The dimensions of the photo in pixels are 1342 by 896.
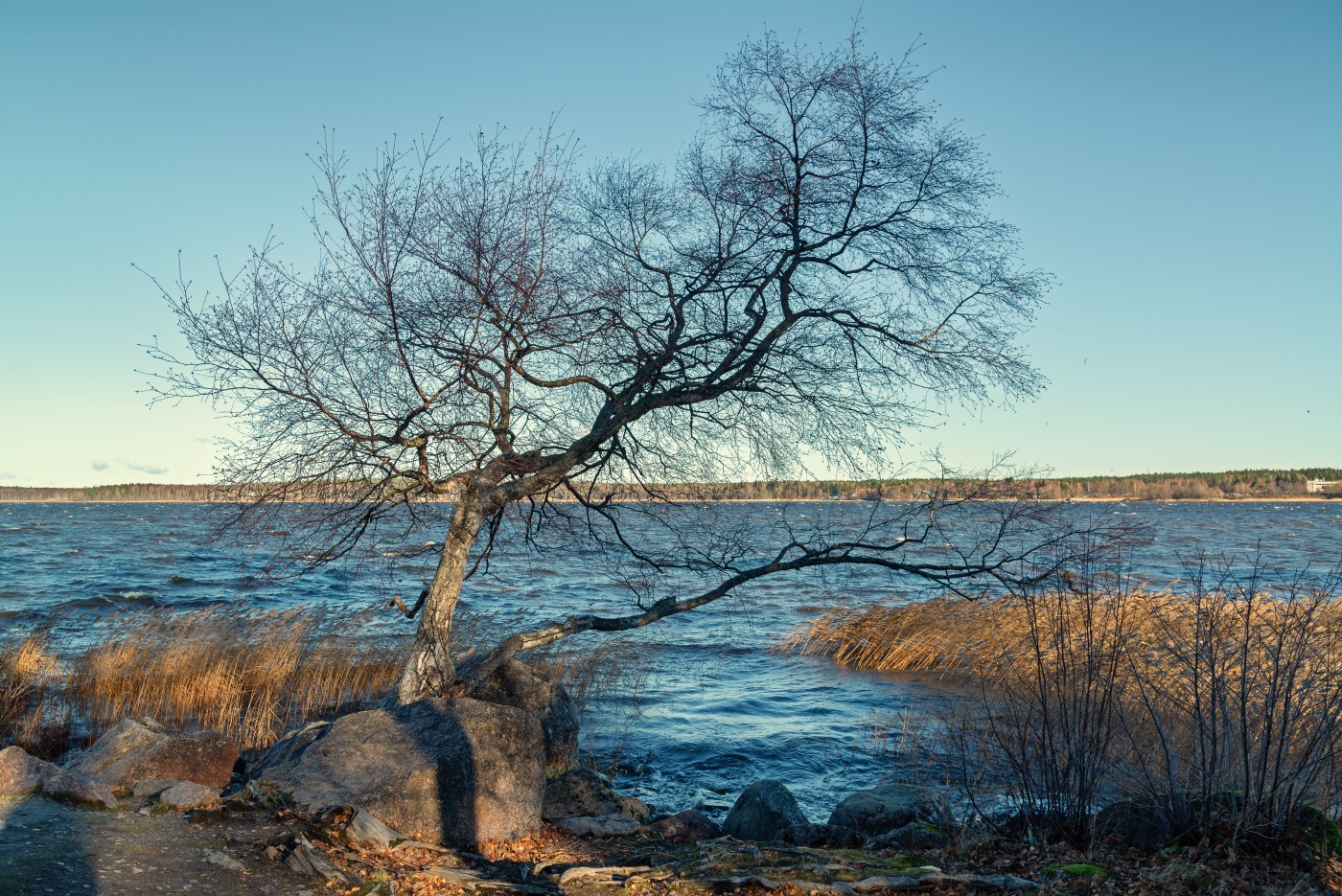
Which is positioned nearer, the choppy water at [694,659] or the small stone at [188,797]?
the small stone at [188,797]

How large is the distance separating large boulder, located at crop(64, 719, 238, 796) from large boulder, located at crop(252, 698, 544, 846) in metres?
0.50

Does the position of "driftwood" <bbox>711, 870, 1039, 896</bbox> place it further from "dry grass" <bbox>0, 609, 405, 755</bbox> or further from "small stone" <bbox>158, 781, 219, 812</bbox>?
"dry grass" <bbox>0, 609, 405, 755</bbox>

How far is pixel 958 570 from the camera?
29.1ft

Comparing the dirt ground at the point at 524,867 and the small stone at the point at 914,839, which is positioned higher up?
the dirt ground at the point at 524,867

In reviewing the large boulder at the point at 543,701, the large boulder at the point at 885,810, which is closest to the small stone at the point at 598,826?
the large boulder at the point at 543,701

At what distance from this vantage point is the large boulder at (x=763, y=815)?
821 centimetres

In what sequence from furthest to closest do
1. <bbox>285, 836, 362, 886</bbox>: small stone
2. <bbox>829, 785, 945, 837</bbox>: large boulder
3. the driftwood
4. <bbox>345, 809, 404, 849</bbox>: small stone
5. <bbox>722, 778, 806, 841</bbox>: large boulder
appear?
<bbox>722, 778, 806, 841</bbox>: large boulder
<bbox>829, 785, 945, 837</bbox>: large boulder
<bbox>345, 809, 404, 849</bbox>: small stone
<bbox>285, 836, 362, 886</bbox>: small stone
the driftwood

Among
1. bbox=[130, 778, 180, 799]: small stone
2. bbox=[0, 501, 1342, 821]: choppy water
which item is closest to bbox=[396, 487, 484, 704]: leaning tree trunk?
bbox=[0, 501, 1342, 821]: choppy water

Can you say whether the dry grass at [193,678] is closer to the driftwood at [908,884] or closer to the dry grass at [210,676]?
the dry grass at [210,676]

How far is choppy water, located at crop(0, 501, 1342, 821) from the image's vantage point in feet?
34.9

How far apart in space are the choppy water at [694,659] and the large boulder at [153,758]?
1.58 m

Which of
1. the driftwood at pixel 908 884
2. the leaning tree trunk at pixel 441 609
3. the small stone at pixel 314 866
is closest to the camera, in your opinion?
the driftwood at pixel 908 884

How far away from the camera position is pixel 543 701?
9625 mm

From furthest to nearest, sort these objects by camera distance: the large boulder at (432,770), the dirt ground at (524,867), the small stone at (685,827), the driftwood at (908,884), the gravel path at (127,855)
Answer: the small stone at (685,827)
the large boulder at (432,770)
the driftwood at (908,884)
the dirt ground at (524,867)
the gravel path at (127,855)
